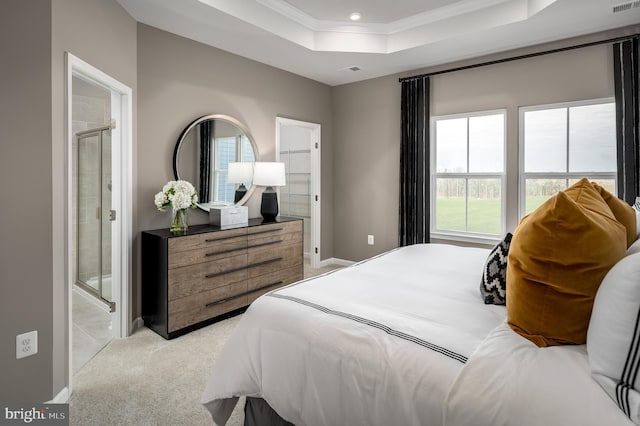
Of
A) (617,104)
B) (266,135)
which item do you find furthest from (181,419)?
(617,104)

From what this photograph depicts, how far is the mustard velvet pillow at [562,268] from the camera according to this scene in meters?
1.10

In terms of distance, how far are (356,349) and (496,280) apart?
0.76m

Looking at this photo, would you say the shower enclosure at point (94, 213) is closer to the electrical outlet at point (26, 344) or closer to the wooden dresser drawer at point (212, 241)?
the wooden dresser drawer at point (212, 241)

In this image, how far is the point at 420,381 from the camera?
1.13 m

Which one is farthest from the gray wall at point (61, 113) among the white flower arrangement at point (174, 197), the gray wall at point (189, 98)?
the white flower arrangement at point (174, 197)

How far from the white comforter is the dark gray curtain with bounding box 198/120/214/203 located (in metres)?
2.16

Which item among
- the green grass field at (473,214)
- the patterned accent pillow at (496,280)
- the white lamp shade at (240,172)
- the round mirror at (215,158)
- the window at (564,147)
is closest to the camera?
the patterned accent pillow at (496,280)

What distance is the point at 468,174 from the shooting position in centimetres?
425

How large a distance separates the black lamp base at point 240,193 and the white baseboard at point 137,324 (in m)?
1.48

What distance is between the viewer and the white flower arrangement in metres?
3.06

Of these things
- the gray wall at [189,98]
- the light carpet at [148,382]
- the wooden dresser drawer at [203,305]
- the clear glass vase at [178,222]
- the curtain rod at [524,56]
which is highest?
the curtain rod at [524,56]

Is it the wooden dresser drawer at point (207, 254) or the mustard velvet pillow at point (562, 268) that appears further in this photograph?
the wooden dresser drawer at point (207, 254)

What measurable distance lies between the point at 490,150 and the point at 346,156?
76.0 inches

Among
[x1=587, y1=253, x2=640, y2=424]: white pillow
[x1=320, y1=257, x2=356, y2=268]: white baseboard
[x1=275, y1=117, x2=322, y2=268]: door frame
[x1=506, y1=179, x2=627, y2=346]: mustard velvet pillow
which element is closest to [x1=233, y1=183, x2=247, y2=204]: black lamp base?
[x1=275, y1=117, x2=322, y2=268]: door frame
